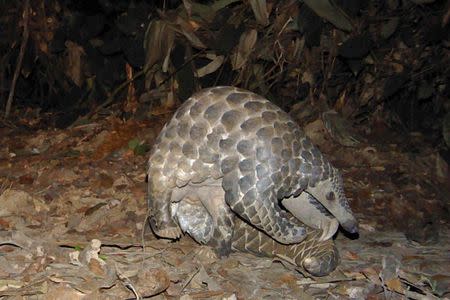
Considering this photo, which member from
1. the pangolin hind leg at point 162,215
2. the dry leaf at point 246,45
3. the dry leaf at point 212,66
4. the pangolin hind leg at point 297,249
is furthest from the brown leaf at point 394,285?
the dry leaf at point 212,66

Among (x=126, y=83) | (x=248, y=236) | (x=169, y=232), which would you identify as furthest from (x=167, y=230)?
(x=126, y=83)

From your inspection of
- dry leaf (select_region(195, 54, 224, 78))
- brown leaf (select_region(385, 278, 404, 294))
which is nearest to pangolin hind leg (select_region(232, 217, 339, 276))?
brown leaf (select_region(385, 278, 404, 294))

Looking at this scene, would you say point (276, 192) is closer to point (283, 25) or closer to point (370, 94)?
point (283, 25)

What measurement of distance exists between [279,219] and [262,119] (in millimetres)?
445

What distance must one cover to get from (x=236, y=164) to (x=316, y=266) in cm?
60

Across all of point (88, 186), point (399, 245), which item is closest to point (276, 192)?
point (399, 245)

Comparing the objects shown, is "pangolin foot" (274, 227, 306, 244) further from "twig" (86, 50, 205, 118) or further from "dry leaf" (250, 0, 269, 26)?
"twig" (86, 50, 205, 118)

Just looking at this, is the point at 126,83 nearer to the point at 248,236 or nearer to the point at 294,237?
the point at 248,236

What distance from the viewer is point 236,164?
8.73 feet

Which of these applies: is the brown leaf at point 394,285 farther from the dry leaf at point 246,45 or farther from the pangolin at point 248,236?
the dry leaf at point 246,45

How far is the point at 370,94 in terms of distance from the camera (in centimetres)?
578

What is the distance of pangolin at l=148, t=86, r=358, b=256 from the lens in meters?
2.65

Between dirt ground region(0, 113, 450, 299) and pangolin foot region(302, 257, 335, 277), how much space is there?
4 centimetres

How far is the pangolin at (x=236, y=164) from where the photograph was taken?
2654mm
